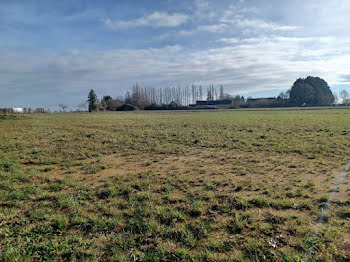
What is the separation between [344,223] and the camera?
362 centimetres

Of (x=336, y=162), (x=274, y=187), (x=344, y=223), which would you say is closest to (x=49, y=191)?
(x=274, y=187)

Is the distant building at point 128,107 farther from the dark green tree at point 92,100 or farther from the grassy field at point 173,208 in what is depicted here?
the grassy field at point 173,208

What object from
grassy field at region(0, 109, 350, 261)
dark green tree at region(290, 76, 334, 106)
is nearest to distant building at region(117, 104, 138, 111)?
dark green tree at region(290, 76, 334, 106)

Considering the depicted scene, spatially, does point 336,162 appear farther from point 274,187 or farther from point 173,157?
point 173,157

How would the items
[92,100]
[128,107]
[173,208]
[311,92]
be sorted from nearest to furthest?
[173,208] → [92,100] → [128,107] → [311,92]

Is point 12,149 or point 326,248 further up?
point 12,149

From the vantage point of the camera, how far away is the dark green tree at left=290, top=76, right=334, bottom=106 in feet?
308

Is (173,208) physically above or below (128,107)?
below

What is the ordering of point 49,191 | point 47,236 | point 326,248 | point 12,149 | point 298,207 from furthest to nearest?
point 12,149 → point 49,191 → point 298,207 → point 47,236 → point 326,248

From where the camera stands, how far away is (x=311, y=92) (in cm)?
9394

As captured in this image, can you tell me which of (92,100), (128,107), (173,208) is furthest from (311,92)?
(173,208)

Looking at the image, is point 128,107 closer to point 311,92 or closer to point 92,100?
point 92,100

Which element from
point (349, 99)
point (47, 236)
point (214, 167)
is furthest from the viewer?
point (349, 99)

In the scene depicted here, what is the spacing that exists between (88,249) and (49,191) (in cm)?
277
